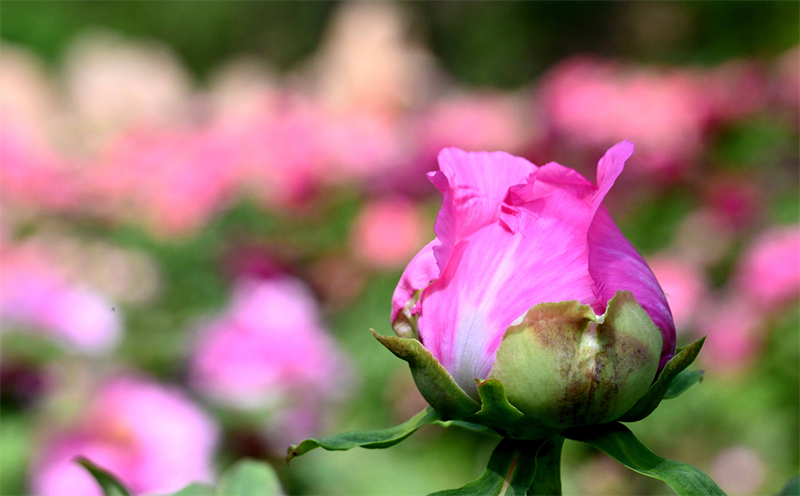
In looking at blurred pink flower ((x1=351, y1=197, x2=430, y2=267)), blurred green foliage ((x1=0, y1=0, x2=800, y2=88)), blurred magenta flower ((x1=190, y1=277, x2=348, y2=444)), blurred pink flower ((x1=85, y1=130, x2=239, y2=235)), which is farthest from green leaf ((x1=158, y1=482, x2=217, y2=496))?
blurred green foliage ((x1=0, y1=0, x2=800, y2=88))

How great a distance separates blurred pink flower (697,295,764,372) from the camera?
119cm

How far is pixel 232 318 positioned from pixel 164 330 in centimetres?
39

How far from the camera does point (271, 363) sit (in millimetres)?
1013

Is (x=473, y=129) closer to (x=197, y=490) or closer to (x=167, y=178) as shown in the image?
(x=167, y=178)

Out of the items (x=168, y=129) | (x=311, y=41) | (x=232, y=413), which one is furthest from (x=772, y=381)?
(x=311, y=41)

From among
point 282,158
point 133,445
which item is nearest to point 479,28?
point 282,158

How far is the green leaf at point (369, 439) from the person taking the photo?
0.28 meters

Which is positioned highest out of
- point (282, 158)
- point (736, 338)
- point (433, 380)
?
point (433, 380)

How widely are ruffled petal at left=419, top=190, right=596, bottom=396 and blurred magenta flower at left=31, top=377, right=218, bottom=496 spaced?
483 millimetres

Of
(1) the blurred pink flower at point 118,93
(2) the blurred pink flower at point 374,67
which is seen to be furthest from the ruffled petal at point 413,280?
(1) the blurred pink flower at point 118,93

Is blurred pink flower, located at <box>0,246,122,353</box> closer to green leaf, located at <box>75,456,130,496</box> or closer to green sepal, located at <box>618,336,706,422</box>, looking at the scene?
green leaf, located at <box>75,456,130,496</box>

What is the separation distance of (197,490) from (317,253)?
1426 millimetres

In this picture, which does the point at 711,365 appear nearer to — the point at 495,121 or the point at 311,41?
the point at 495,121

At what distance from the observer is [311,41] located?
7.95 m
